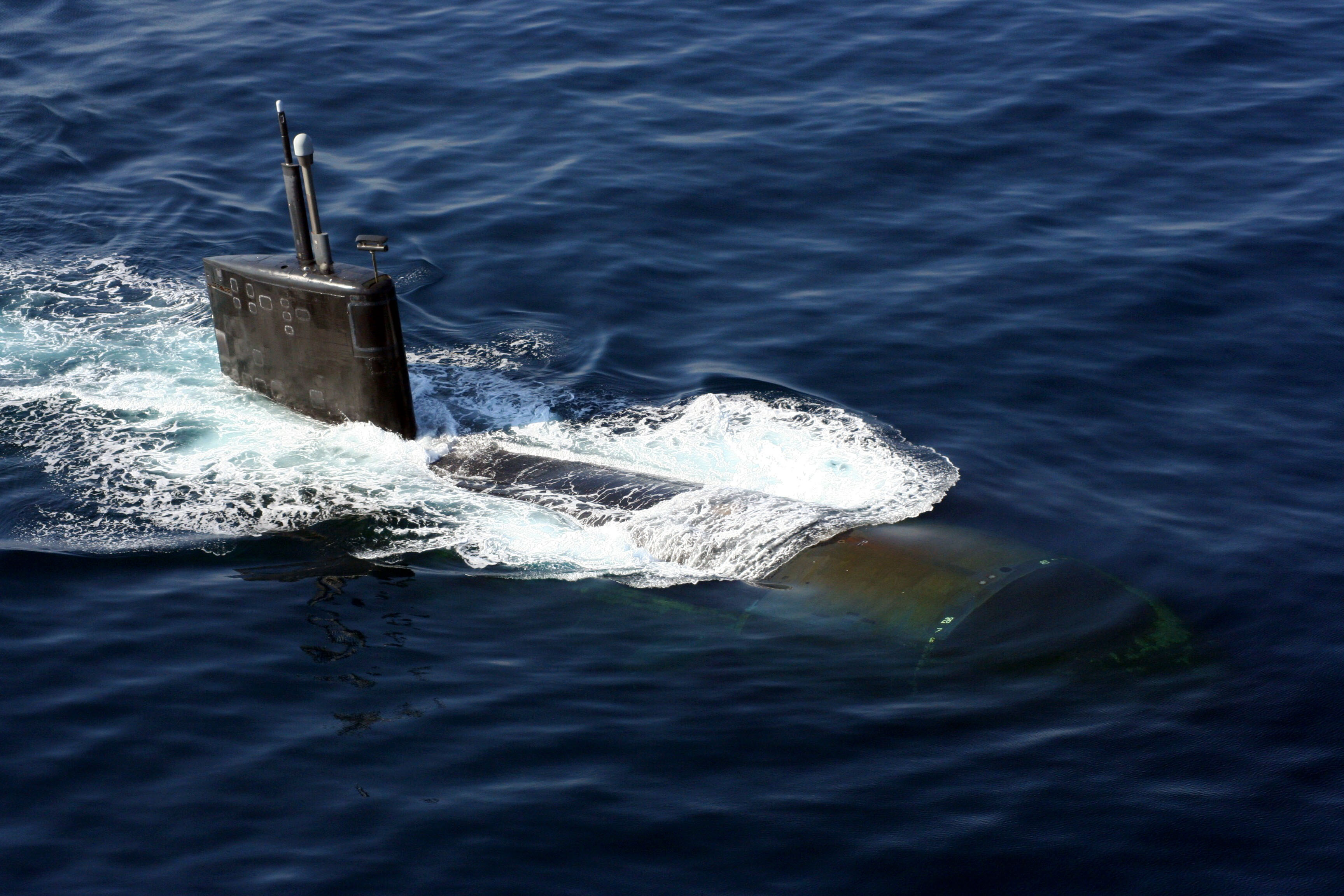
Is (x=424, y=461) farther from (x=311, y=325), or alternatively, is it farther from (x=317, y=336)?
(x=311, y=325)

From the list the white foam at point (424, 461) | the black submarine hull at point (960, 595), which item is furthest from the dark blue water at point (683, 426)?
the black submarine hull at point (960, 595)

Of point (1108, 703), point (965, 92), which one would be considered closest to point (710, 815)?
point (1108, 703)

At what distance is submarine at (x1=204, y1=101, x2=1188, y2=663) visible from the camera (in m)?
12.3

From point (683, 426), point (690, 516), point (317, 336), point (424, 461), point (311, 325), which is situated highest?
point (311, 325)

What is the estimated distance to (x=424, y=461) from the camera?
16188 millimetres

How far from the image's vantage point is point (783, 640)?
41.1 feet

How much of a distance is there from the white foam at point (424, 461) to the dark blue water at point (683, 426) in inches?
3.5

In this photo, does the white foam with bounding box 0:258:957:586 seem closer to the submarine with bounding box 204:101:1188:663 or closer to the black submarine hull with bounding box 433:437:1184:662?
the submarine with bounding box 204:101:1188:663

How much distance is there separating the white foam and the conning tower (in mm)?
412

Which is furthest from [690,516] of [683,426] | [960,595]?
[960,595]

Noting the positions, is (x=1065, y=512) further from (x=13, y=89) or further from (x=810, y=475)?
(x=13, y=89)

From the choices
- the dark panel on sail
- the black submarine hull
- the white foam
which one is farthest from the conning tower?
the black submarine hull

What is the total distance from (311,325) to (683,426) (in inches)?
190

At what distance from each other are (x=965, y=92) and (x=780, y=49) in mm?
4747
